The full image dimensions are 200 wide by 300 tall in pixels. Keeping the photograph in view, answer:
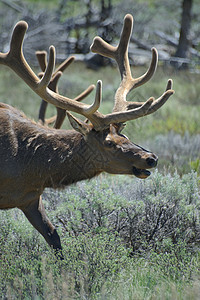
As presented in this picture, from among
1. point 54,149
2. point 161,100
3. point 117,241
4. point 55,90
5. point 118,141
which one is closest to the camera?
point 161,100

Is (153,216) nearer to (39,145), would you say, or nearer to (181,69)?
(39,145)

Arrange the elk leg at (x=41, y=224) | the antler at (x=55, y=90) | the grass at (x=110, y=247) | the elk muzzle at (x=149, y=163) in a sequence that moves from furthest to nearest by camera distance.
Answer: the antler at (x=55, y=90), the elk leg at (x=41, y=224), the elk muzzle at (x=149, y=163), the grass at (x=110, y=247)

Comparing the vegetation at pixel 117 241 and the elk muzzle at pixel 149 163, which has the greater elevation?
the elk muzzle at pixel 149 163

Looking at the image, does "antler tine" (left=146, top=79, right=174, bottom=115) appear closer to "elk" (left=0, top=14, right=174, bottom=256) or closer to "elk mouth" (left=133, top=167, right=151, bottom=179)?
"elk" (left=0, top=14, right=174, bottom=256)

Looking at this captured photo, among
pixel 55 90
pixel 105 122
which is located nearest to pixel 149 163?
pixel 105 122

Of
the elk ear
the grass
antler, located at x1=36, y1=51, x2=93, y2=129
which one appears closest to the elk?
the elk ear

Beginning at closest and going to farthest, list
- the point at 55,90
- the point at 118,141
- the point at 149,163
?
the point at 149,163, the point at 118,141, the point at 55,90

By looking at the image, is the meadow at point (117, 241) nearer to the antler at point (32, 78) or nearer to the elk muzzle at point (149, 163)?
the elk muzzle at point (149, 163)

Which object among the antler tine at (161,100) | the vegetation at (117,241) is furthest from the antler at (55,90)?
the antler tine at (161,100)

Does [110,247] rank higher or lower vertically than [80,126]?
lower

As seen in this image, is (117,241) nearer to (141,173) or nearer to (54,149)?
(141,173)

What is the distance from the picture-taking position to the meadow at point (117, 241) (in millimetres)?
3893

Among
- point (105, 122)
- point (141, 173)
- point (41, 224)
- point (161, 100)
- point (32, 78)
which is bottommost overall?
point (41, 224)

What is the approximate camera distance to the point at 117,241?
5184mm
